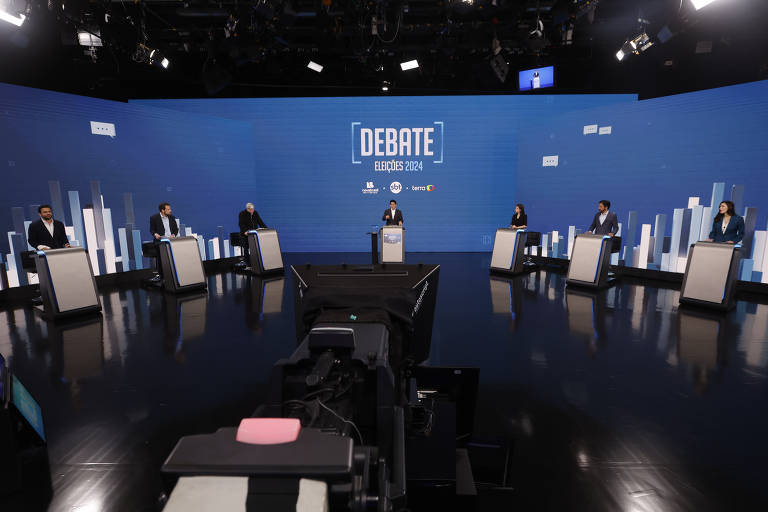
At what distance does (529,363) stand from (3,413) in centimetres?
352

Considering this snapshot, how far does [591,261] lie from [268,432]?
6.59 meters

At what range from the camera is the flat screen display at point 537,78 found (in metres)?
8.26

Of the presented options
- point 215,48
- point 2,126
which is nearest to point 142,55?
point 215,48

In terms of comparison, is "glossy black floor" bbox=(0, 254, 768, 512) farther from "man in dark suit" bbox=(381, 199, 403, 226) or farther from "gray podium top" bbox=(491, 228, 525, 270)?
"man in dark suit" bbox=(381, 199, 403, 226)

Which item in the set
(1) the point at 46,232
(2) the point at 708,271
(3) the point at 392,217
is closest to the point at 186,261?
(1) the point at 46,232

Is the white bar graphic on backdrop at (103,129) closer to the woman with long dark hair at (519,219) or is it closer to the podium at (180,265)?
the podium at (180,265)

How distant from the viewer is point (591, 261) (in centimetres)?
630

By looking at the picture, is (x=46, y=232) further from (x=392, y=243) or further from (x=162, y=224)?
(x=392, y=243)

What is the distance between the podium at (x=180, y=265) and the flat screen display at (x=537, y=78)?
7391 millimetres

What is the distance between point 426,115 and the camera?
961 centimetres

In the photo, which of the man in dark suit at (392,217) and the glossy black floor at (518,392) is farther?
the man in dark suit at (392,217)

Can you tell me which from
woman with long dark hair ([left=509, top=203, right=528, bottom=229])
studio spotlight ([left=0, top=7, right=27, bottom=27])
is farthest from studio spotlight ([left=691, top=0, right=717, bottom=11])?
studio spotlight ([left=0, top=7, right=27, bottom=27])

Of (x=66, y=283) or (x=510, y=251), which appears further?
(x=510, y=251)

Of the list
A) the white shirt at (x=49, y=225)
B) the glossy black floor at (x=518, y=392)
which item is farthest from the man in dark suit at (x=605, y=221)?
the white shirt at (x=49, y=225)
